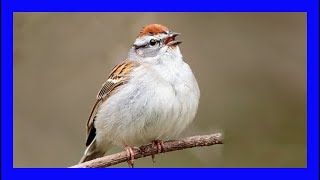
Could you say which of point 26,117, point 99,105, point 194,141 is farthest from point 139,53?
point 26,117

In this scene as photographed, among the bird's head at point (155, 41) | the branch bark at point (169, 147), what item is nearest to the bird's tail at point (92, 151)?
the branch bark at point (169, 147)


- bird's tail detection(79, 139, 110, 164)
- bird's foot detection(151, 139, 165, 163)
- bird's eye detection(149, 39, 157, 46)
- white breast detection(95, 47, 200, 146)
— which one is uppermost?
bird's eye detection(149, 39, 157, 46)

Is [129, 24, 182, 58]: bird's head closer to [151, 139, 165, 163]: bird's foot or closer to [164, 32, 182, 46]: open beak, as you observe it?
[164, 32, 182, 46]: open beak

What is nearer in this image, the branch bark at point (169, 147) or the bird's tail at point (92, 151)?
the branch bark at point (169, 147)

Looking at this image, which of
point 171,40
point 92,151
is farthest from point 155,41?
point 92,151

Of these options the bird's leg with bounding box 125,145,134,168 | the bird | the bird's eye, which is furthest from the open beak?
the bird's leg with bounding box 125,145,134,168

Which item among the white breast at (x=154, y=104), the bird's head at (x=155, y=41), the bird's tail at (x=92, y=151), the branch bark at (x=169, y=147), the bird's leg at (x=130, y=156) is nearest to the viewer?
the branch bark at (x=169, y=147)

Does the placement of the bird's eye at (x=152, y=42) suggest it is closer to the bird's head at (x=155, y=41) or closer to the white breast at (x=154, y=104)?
the bird's head at (x=155, y=41)
